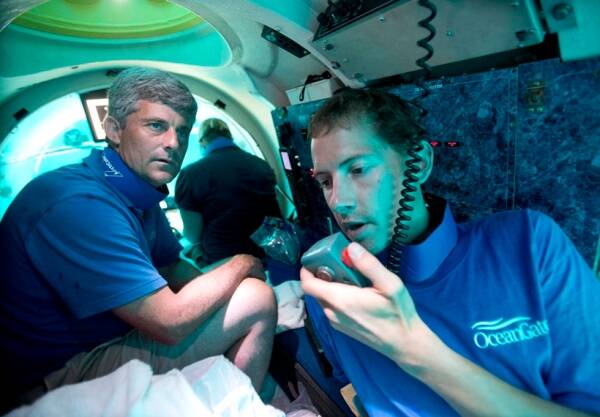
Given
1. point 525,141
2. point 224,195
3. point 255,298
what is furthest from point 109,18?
point 525,141

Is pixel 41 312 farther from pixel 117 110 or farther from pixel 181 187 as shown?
pixel 181 187

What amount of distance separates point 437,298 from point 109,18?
3108 mm

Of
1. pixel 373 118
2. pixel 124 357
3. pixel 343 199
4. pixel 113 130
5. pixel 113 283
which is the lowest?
pixel 124 357

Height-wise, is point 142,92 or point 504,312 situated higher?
point 142,92

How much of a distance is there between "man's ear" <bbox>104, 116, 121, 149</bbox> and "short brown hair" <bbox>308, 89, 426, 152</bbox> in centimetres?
110

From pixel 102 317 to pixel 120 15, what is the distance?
2475mm

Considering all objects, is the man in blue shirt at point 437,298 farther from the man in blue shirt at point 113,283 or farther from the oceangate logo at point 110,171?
the oceangate logo at point 110,171

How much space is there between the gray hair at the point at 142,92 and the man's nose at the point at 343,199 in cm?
108

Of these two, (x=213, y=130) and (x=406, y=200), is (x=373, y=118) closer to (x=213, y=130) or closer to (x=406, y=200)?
(x=406, y=200)

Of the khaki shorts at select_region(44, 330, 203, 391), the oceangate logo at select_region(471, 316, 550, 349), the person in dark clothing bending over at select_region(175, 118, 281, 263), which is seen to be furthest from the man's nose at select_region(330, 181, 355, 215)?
the person in dark clothing bending over at select_region(175, 118, 281, 263)

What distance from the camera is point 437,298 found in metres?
0.86

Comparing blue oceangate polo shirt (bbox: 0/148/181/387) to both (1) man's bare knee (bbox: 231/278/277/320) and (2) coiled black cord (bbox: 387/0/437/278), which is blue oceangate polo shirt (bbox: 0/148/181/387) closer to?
(1) man's bare knee (bbox: 231/278/277/320)

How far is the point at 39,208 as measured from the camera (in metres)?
1.10

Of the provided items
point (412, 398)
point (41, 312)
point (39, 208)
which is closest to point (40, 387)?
point (41, 312)
